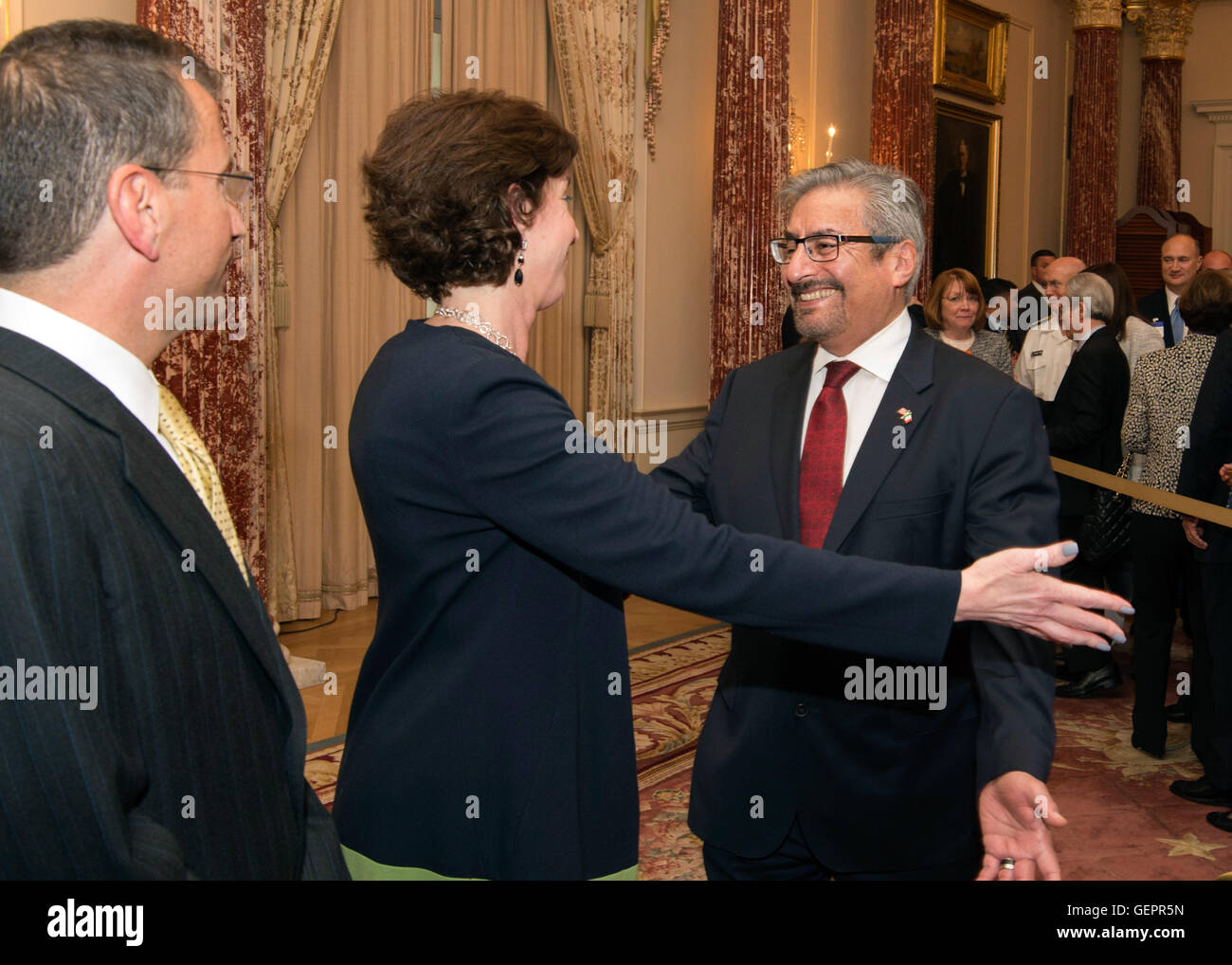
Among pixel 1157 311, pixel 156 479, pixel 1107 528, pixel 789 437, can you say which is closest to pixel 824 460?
pixel 789 437

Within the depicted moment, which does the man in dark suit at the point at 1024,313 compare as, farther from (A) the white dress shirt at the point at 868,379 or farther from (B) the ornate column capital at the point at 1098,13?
(A) the white dress shirt at the point at 868,379

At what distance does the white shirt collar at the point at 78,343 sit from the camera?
1.18m

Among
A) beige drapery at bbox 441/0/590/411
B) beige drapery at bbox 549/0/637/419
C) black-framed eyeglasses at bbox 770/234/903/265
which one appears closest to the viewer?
black-framed eyeglasses at bbox 770/234/903/265

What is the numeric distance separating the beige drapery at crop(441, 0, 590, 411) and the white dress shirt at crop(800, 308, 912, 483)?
15.7ft

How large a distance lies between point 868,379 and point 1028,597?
2.36 feet

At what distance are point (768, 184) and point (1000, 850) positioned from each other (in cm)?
796

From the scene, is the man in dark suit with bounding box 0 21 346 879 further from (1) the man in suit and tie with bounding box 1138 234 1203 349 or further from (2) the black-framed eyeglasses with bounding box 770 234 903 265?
(1) the man in suit and tie with bounding box 1138 234 1203 349

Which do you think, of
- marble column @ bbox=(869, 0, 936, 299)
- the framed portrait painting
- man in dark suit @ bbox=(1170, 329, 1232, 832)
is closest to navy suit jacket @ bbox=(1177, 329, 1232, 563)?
man in dark suit @ bbox=(1170, 329, 1232, 832)

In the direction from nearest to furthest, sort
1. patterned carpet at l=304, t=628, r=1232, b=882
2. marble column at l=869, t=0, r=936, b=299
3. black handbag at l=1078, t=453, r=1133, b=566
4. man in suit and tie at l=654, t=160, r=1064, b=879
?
man in suit and tie at l=654, t=160, r=1064, b=879
patterned carpet at l=304, t=628, r=1232, b=882
black handbag at l=1078, t=453, r=1133, b=566
marble column at l=869, t=0, r=936, b=299

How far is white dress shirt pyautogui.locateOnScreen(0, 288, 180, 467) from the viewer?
1177mm

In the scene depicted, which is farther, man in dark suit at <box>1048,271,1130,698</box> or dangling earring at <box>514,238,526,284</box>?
man in dark suit at <box>1048,271,1130,698</box>

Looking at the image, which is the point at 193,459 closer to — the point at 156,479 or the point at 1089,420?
the point at 156,479

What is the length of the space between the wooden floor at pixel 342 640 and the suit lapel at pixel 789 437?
294cm
